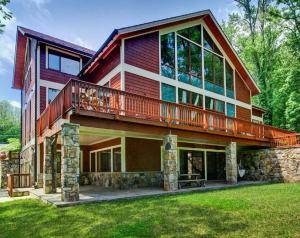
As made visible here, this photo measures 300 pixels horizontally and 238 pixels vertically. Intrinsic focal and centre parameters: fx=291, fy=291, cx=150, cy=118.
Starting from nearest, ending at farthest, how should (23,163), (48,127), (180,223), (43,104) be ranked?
(180,223)
(48,127)
(43,104)
(23,163)

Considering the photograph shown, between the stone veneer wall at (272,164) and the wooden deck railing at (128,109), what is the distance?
185cm

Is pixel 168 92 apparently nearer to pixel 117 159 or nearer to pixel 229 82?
pixel 117 159

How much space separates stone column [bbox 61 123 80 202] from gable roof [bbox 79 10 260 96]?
17.9ft

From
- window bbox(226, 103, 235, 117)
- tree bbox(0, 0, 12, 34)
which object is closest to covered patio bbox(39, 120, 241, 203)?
window bbox(226, 103, 235, 117)

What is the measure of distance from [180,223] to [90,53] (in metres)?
14.2

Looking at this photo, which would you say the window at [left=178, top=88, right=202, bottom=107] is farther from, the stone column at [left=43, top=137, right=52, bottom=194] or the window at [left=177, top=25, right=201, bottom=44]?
the stone column at [left=43, top=137, right=52, bottom=194]

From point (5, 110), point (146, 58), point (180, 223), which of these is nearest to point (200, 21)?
point (146, 58)

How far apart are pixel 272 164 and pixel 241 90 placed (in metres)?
6.56

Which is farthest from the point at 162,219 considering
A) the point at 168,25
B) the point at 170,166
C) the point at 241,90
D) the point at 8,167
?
the point at 241,90

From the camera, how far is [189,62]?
1697cm

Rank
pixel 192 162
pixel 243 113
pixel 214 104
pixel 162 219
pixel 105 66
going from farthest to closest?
1. pixel 243 113
2. pixel 214 104
3. pixel 192 162
4. pixel 105 66
5. pixel 162 219

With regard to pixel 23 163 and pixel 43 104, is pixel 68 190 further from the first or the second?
pixel 23 163

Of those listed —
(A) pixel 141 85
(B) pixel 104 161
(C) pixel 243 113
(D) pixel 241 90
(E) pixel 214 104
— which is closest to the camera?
(A) pixel 141 85

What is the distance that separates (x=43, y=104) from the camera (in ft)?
51.3
